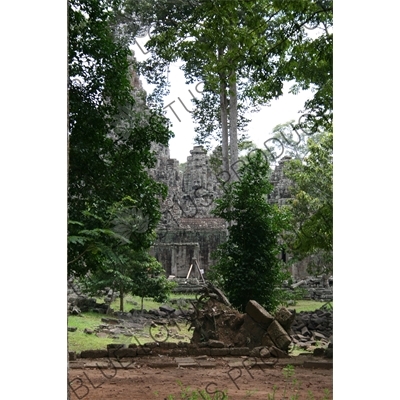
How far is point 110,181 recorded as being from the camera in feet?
13.8

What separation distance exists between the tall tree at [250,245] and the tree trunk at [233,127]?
103 millimetres

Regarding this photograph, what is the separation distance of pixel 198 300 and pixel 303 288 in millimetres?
708

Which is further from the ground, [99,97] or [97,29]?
[97,29]

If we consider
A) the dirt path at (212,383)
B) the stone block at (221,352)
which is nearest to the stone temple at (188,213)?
the stone block at (221,352)

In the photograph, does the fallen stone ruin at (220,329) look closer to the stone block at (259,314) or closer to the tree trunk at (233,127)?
the stone block at (259,314)

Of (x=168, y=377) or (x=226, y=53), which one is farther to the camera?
(x=226, y=53)

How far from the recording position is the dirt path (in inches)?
153

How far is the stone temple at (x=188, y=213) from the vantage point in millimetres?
4125

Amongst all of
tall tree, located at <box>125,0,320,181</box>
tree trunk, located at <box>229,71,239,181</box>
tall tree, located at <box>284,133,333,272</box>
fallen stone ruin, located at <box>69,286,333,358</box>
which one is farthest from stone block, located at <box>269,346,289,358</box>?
tall tree, located at <box>125,0,320,181</box>

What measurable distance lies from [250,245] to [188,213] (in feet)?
1.56

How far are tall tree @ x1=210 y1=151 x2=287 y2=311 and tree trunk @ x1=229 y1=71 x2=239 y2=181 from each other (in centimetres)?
10

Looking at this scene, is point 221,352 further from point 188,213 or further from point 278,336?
point 188,213

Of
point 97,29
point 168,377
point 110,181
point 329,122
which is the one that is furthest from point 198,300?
point 97,29
